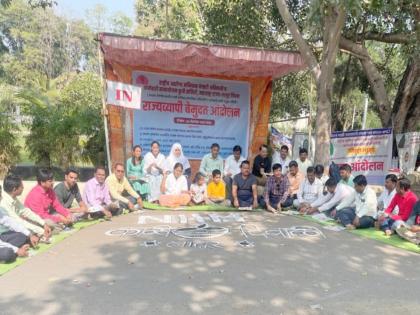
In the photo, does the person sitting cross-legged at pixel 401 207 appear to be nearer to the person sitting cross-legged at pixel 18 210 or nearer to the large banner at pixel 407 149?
the large banner at pixel 407 149

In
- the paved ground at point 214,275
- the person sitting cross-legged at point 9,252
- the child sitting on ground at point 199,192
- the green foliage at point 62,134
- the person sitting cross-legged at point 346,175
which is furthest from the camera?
the green foliage at point 62,134

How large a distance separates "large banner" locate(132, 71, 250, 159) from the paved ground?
4.02 meters

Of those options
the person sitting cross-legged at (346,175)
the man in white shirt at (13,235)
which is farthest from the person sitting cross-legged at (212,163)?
the man in white shirt at (13,235)

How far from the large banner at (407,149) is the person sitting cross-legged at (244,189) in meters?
3.86

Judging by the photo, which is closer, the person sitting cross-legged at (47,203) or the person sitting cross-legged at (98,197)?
the person sitting cross-legged at (47,203)

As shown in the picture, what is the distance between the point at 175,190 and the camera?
26.1 ft

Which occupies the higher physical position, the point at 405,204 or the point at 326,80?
the point at 326,80

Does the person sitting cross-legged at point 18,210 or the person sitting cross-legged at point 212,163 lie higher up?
the person sitting cross-legged at point 212,163

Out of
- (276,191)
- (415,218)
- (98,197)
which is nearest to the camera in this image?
(415,218)

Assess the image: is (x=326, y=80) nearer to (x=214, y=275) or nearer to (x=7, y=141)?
(x=214, y=275)

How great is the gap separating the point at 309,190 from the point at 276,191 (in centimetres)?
58

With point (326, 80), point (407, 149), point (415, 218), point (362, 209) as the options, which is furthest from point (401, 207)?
point (407, 149)

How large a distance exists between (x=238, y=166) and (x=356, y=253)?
4.16 metres

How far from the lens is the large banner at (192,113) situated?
9.62m
